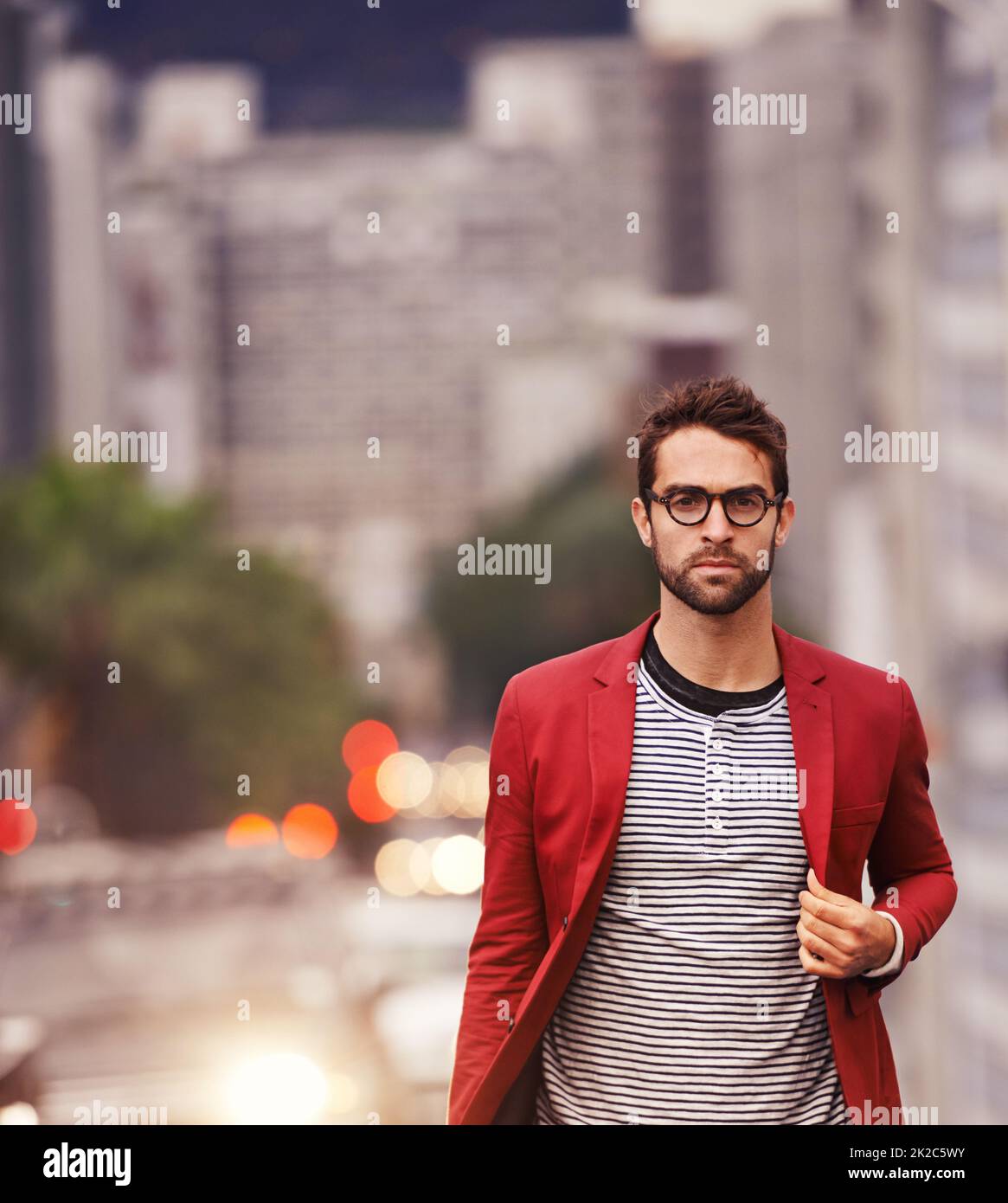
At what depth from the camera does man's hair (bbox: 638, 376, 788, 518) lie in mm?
2826

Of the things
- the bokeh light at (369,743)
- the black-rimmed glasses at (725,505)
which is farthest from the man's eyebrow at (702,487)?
the bokeh light at (369,743)

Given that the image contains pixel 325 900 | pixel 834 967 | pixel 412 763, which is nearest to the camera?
pixel 834 967

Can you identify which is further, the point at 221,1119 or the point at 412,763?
the point at 412,763

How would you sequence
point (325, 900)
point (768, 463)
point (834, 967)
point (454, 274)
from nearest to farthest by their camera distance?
point (834, 967) < point (768, 463) < point (325, 900) < point (454, 274)

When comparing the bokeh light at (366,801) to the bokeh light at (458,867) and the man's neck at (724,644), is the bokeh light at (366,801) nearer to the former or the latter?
the bokeh light at (458,867)

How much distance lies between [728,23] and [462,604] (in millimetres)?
53351

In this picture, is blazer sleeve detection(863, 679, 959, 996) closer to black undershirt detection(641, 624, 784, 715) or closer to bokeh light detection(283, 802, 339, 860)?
black undershirt detection(641, 624, 784, 715)

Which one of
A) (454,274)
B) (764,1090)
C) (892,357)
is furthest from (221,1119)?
(454,274)

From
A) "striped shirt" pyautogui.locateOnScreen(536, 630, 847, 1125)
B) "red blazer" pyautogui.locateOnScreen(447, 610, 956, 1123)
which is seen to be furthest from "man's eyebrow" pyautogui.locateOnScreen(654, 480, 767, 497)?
"striped shirt" pyautogui.locateOnScreen(536, 630, 847, 1125)

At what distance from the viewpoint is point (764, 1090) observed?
274cm

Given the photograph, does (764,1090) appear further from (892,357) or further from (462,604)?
(462,604)

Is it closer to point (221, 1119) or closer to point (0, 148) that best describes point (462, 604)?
point (0, 148)

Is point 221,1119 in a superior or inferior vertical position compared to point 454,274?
inferior
